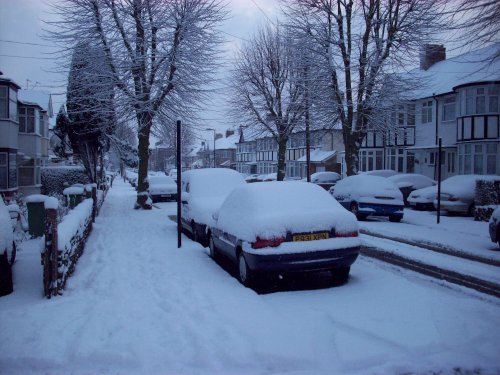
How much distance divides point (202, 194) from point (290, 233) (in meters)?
6.04

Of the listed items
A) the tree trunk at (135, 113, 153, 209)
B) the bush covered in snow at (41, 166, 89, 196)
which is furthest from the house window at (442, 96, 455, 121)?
the bush covered in snow at (41, 166, 89, 196)

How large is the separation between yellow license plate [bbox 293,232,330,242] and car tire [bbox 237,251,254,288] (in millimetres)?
909

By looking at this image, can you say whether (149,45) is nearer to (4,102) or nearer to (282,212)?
(4,102)

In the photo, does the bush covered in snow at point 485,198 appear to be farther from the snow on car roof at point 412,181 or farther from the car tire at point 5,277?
the car tire at point 5,277

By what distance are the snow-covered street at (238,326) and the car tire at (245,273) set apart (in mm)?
181

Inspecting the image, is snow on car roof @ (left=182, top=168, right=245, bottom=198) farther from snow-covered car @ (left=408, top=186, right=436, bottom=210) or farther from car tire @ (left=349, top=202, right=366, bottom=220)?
snow-covered car @ (left=408, top=186, right=436, bottom=210)

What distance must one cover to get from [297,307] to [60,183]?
28532 millimetres

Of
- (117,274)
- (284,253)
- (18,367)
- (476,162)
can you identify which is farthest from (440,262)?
(476,162)

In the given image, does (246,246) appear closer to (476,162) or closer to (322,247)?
(322,247)

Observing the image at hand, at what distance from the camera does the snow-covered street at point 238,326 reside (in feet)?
13.9

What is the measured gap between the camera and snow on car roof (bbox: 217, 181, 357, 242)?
6.66 metres

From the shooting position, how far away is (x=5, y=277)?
6605 mm

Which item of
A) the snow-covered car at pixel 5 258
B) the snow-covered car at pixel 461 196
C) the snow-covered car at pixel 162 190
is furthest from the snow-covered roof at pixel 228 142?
the snow-covered car at pixel 5 258

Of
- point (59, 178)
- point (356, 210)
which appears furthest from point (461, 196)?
point (59, 178)
